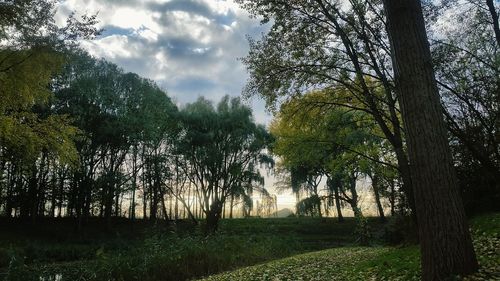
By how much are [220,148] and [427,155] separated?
31.1 meters

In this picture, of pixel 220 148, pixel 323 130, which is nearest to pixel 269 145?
pixel 220 148

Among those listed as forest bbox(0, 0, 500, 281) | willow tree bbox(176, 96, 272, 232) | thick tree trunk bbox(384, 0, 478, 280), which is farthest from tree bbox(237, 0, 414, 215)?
willow tree bbox(176, 96, 272, 232)

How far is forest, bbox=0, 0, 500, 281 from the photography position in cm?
575

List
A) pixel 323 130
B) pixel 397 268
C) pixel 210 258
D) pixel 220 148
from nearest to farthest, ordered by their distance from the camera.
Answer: pixel 397 268 → pixel 210 258 → pixel 323 130 → pixel 220 148

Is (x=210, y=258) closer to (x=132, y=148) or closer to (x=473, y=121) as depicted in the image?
(x=473, y=121)

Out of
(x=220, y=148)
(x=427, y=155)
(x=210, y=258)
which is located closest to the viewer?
(x=427, y=155)

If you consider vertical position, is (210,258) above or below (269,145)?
below

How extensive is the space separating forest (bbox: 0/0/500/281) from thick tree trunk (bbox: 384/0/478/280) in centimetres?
2

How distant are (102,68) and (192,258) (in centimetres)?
2657

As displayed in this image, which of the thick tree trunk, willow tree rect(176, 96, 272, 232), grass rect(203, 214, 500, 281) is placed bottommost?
grass rect(203, 214, 500, 281)

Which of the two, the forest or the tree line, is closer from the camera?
the forest

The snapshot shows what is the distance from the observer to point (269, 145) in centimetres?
3616

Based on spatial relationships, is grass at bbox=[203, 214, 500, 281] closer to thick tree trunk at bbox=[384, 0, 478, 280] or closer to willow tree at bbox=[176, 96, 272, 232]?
thick tree trunk at bbox=[384, 0, 478, 280]

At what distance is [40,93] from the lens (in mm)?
17031
